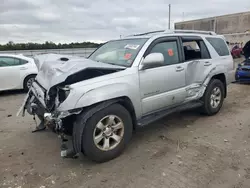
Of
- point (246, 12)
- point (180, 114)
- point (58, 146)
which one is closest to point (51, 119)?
point (58, 146)

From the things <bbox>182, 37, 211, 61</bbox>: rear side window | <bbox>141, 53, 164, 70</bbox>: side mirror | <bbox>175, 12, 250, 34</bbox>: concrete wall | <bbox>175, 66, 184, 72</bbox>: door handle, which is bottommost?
<bbox>175, 66, 184, 72</bbox>: door handle

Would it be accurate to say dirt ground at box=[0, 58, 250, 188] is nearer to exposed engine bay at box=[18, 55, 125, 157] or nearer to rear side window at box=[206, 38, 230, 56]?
exposed engine bay at box=[18, 55, 125, 157]

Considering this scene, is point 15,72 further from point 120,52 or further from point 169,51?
point 169,51

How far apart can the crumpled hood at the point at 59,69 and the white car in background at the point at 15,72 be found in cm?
467

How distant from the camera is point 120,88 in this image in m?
3.44

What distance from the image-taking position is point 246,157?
3463mm

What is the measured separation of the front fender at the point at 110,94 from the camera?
3.08 m

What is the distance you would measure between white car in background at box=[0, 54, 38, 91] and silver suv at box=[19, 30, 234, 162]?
13.7ft

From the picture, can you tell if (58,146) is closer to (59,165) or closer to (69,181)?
(59,165)

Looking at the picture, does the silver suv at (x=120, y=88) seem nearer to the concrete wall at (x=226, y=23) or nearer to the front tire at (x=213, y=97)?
the front tire at (x=213, y=97)

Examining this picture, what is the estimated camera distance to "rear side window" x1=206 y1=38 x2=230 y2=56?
548cm

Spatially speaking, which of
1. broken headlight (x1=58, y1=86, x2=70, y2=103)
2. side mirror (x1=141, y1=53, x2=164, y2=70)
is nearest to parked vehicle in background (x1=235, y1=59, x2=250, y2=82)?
side mirror (x1=141, y1=53, x2=164, y2=70)

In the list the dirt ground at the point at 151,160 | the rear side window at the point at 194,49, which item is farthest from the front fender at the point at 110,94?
the rear side window at the point at 194,49

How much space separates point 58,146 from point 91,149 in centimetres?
104
